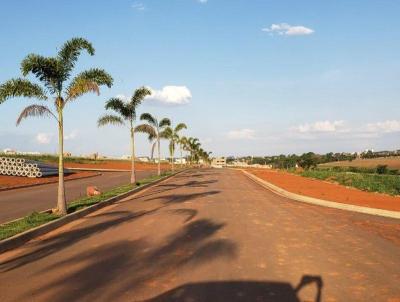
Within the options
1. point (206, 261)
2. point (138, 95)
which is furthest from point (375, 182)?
point (206, 261)

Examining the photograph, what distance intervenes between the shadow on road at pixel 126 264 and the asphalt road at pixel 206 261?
2cm

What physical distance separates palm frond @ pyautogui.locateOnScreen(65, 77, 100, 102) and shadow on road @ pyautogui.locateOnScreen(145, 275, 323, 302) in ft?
36.7

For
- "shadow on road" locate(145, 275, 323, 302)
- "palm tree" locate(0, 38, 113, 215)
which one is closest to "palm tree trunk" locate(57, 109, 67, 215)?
"palm tree" locate(0, 38, 113, 215)

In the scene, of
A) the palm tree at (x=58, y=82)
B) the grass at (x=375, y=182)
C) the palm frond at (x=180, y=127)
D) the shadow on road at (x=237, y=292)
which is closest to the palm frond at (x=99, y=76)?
the palm tree at (x=58, y=82)

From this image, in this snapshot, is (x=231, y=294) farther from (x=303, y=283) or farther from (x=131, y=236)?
(x=131, y=236)

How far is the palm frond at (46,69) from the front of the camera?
16.3 m

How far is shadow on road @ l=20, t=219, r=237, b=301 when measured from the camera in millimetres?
7070

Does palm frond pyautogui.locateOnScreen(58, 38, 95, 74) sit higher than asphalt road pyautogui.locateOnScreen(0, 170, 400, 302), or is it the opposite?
palm frond pyautogui.locateOnScreen(58, 38, 95, 74)

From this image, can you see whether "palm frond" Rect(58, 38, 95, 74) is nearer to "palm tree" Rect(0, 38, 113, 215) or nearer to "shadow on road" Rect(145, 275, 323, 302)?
"palm tree" Rect(0, 38, 113, 215)

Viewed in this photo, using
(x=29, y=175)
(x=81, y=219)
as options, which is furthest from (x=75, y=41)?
(x=29, y=175)

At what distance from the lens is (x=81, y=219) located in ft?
52.0

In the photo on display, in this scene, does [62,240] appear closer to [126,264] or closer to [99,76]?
[126,264]

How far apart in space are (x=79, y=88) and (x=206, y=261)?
9942 millimetres

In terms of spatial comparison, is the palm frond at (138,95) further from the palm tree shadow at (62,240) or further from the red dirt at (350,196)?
the palm tree shadow at (62,240)
